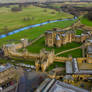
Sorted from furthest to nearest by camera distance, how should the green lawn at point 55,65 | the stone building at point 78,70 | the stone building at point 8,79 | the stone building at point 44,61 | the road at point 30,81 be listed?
the green lawn at point 55,65
the stone building at point 44,61
the stone building at point 78,70
the stone building at point 8,79
the road at point 30,81

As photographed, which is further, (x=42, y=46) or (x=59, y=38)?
(x=42, y=46)

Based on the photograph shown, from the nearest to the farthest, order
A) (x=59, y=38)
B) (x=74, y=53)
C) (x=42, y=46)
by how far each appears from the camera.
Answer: (x=74, y=53) < (x=59, y=38) < (x=42, y=46)

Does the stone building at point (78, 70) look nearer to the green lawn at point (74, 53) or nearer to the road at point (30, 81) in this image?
the green lawn at point (74, 53)

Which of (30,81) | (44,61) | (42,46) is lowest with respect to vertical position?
(30,81)

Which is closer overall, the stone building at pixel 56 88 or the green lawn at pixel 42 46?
the stone building at pixel 56 88

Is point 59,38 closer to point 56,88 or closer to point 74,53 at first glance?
point 74,53

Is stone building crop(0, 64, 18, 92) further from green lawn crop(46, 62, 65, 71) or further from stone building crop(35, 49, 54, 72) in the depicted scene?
green lawn crop(46, 62, 65, 71)

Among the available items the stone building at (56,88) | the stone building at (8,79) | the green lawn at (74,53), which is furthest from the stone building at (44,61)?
the stone building at (56,88)

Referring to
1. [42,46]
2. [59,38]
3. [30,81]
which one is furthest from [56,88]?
[42,46]

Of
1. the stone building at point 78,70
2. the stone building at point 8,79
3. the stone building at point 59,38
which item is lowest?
the stone building at point 8,79

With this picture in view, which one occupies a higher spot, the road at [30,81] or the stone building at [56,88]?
the stone building at [56,88]

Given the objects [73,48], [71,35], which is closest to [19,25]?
[71,35]

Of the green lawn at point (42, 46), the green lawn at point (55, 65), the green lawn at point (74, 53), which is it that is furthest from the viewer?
the green lawn at point (42, 46)
